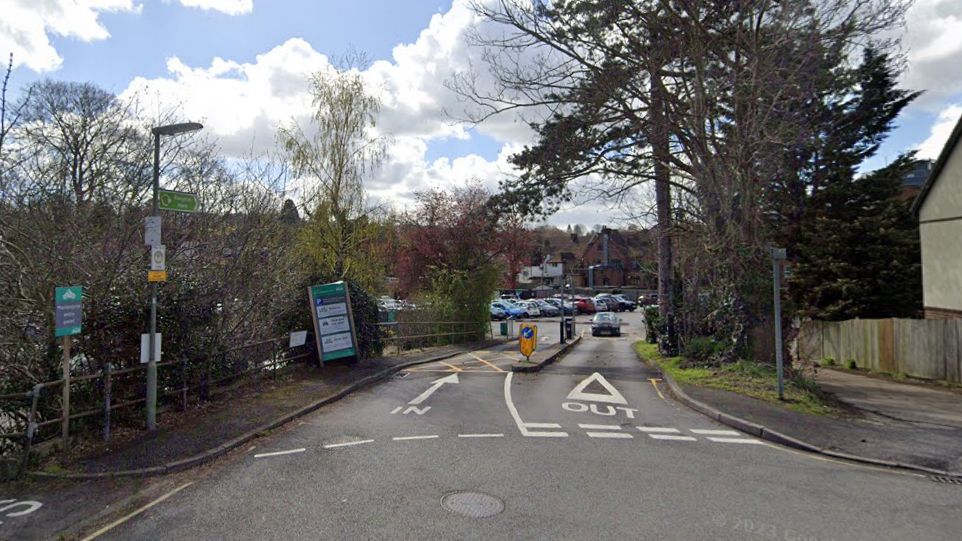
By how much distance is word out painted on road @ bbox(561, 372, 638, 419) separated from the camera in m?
10.2

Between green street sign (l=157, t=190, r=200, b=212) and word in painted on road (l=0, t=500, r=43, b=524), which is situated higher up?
green street sign (l=157, t=190, r=200, b=212)

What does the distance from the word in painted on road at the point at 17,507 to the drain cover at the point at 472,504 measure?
3863 millimetres

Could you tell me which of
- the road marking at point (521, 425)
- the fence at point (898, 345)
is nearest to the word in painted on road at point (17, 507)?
the road marking at point (521, 425)

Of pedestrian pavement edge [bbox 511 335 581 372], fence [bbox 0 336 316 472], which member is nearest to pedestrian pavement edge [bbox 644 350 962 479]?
pedestrian pavement edge [bbox 511 335 581 372]

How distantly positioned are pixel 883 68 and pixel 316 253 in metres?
24.2

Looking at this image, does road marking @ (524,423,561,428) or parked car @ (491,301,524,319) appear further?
parked car @ (491,301,524,319)

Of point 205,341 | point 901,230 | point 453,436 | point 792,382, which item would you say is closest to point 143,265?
point 205,341

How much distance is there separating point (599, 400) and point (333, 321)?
6.52 meters

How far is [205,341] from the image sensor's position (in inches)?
380

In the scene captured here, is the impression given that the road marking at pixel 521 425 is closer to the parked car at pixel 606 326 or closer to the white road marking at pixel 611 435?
the white road marking at pixel 611 435

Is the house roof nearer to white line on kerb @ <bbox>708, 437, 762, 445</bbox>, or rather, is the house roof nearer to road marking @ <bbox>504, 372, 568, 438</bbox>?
white line on kerb @ <bbox>708, 437, 762, 445</bbox>

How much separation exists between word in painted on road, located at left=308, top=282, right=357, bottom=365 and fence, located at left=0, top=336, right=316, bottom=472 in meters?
2.94

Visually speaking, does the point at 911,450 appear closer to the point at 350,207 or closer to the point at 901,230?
the point at 350,207

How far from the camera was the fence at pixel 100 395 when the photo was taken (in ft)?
22.1
